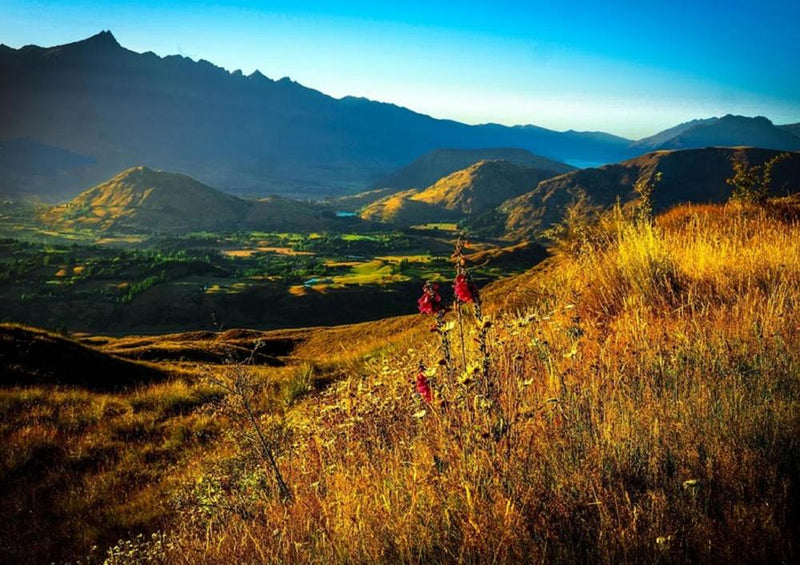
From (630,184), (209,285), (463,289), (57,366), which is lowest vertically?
(209,285)

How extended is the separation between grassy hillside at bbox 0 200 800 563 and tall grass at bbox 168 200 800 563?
0.06 ft

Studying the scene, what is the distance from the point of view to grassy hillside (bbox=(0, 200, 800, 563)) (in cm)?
282

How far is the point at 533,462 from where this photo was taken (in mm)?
3420

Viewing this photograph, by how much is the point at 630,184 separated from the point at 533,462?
194 m

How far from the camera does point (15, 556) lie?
5160mm

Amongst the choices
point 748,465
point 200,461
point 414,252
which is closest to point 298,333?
point 200,461

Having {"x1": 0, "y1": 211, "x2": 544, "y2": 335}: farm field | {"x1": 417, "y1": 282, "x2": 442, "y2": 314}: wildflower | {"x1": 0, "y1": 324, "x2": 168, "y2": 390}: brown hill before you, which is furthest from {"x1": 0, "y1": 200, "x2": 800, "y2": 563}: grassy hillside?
{"x1": 0, "y1": 211, "x2": 544, "y2": 335}: farm field

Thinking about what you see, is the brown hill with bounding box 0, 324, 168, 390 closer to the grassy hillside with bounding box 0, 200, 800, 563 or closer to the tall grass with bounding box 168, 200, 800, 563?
the grassy hillside with bounding box 0, 200, 800, 563

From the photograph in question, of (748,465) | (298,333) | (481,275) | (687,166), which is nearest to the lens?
(748,465)

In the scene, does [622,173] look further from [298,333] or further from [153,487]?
[153,487]

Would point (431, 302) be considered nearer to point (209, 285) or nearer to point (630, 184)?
point (209, 285)

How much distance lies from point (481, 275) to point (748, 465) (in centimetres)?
8773

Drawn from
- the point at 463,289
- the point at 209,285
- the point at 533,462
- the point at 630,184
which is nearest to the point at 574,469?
the point at 533,462

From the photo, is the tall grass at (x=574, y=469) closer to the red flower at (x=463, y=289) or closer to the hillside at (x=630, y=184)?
the red flower at (x=463, y=289)
